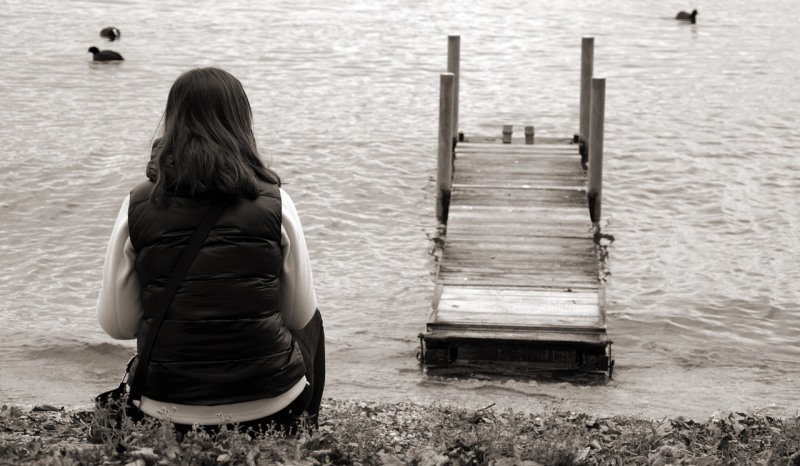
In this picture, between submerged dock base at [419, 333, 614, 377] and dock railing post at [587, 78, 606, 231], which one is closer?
submerged dock base at [419, 333, 614, 377]

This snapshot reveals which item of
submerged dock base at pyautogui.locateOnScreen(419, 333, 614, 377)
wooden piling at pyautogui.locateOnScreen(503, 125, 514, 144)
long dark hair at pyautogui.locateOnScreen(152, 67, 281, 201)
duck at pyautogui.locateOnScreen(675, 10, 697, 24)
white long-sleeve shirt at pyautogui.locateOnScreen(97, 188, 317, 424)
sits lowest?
submerged dock base at pyautogui.locateOnScreen(419, 333, 614, 377)

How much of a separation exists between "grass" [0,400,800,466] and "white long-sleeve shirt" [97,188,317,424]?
3.1 inches

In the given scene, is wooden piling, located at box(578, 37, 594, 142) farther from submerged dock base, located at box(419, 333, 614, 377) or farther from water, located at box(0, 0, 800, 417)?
submerged dock base, located at box(419, 333, 614, 377)

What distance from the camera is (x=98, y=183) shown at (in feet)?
58.9

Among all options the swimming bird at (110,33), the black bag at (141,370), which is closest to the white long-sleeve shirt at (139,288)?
the black bag at (141,370)

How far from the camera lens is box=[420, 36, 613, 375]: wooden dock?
9.95 meters

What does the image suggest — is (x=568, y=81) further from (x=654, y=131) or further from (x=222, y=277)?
(x=222, y=277)

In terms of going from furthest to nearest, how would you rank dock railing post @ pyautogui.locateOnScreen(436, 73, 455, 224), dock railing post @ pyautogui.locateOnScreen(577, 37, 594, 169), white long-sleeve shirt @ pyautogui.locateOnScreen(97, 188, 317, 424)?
dock railing post @ pyautogui.locateOnScreen(577, 37, 594, 169)
dock railing post @ pyautogui.locateOnScreen(436, 73, 455, 224)
white long-sleeve shirt @ pyautogui.locateOnScreen(97, 188, 317, 424)

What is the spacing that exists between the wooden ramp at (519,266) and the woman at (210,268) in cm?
556

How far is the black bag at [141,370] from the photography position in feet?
14.0

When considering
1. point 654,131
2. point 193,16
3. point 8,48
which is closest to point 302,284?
point 654,131

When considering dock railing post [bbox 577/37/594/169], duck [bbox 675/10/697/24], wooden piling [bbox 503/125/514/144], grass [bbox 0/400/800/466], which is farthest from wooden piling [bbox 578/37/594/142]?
duck [bbox 675/10/697/24]

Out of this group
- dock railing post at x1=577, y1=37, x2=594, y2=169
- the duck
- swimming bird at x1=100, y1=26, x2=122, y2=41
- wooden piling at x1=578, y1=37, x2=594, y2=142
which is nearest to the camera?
dock railing post at x1=577, y1=37, x2=594, y2=169

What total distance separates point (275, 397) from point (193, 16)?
33.3 m
